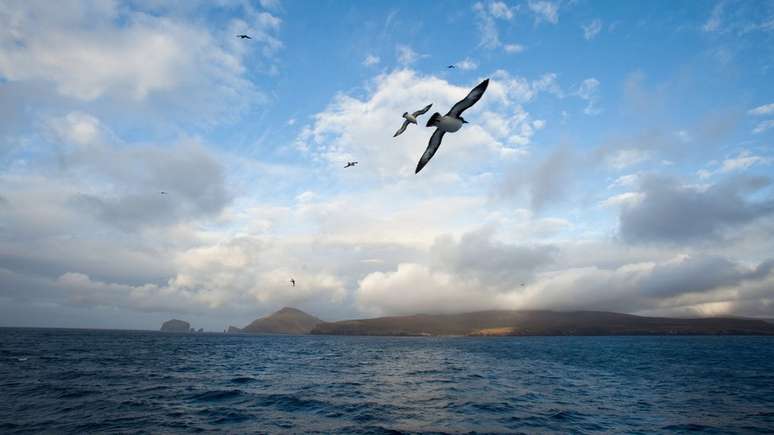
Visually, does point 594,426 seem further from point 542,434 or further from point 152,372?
point 152,372

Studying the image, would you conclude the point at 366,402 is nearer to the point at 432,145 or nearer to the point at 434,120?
the point at 432,145

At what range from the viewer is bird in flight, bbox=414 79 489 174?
38.9ft

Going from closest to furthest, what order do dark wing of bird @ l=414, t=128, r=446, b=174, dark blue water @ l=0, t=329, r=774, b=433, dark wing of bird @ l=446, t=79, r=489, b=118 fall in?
dark wing of bird @ l=446, t=79, r=489, b=118 → dark wing of bird @ l=414, t=128, r=446, b=174 → dark blue water @ l=0, t=329, r=774, b=433

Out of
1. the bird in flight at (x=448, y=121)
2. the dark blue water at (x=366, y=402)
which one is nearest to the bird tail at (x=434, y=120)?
the bird in flight at (x=448, y=121)

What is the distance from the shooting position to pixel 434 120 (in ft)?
39.7

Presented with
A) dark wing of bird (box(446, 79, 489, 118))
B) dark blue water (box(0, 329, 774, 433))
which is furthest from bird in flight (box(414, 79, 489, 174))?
dark blue water (box(0, 329, 774, 433))

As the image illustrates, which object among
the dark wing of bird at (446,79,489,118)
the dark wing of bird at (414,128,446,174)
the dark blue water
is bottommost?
the dark blue water

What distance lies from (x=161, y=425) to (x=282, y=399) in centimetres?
912

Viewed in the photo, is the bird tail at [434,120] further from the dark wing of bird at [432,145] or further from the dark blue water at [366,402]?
the dark blue water at [366,402]

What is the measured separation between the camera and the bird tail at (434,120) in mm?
11844

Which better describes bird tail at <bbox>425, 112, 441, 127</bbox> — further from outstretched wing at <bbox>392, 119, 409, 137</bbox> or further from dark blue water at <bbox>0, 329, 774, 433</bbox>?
dark blue water at <bbox>0, 329, 774, 433</bbox>

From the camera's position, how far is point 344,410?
24906mm

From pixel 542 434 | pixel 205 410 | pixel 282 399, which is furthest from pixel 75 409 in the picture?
A: pixel 542 434

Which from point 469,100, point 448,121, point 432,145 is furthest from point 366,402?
point 469,100
